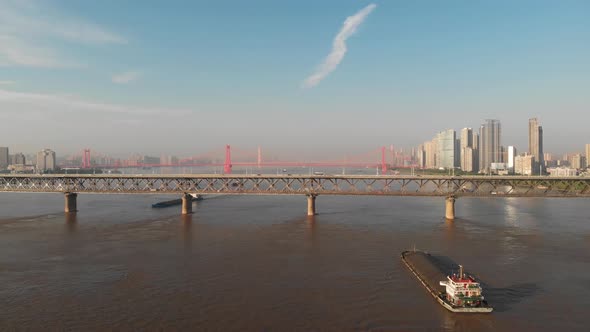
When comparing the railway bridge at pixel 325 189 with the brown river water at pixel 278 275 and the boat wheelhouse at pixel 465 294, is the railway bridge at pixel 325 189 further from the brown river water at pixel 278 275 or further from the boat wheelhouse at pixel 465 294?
the boat wheelhouse at pixel 465 294

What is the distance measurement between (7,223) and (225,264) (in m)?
52.7

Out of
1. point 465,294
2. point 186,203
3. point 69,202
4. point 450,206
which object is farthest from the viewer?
point 69,202

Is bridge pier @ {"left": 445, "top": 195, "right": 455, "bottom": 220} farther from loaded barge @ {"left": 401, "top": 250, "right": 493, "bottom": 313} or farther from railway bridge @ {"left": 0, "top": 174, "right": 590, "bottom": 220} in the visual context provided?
loaded barge @ {"left": 401, "top": 250, "right": 493, "bottom": 313}

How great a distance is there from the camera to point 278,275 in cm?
3706

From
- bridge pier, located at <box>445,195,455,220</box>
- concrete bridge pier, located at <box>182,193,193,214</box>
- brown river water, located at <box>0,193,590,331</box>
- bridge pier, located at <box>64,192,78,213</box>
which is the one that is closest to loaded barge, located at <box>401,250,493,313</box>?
brown river water, located at <box>0,193,590,331</box>

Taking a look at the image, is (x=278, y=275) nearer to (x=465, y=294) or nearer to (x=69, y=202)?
(x=465, y=294)

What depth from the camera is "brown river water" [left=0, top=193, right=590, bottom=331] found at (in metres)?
27.2

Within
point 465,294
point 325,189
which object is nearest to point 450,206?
point 325,189

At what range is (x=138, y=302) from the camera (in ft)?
99.9

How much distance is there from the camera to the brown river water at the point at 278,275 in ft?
89.1

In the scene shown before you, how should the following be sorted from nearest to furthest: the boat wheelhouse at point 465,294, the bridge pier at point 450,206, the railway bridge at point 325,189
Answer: the boat wheelhouse at point 465,294 → the railway bridge at point 325,189 → the bridge pier at point 450,206

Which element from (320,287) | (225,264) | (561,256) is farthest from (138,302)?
(561,256)

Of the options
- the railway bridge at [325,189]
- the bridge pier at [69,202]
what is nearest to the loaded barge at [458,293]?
the railway bridge at [325,189]

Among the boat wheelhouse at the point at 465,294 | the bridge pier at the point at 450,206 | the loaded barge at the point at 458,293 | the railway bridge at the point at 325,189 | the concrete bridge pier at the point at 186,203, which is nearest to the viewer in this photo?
the loaded barge at the point at 458,293
